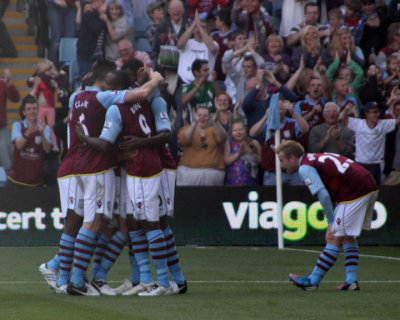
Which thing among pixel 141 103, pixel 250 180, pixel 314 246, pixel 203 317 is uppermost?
pixel 141 103

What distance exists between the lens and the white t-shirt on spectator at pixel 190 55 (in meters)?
17.2

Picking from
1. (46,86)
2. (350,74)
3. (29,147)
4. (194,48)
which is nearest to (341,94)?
(350,74)

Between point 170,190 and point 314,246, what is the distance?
7.40m

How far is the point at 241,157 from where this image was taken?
15766 mm

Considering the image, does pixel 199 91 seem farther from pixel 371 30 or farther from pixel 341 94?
pixel 371 30

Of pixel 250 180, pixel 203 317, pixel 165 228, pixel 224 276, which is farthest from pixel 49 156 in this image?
pixel 203 317

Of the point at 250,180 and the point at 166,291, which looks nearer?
the point at 166,291

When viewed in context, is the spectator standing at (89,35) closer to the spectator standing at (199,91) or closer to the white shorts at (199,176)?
the spectator standing at (199,91)

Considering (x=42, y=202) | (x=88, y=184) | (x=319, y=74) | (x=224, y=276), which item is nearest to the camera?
(x=88, y=184)

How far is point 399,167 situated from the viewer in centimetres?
1631

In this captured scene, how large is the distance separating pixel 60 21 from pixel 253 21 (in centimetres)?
410

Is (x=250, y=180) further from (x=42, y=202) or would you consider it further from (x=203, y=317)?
(x=203, y=317)

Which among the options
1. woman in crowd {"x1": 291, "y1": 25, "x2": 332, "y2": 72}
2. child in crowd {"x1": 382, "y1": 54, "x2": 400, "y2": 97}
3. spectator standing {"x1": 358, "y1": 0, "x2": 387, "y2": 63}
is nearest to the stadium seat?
woman in crowd {"x1": 291, "y1": 25, "x2": 332, "y2": 72}

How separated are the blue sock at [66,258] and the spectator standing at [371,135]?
832 centimetres
